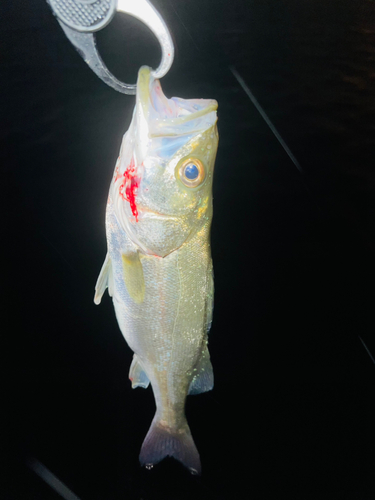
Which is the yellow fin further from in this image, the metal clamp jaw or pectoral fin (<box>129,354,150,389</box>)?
the metal clamp jaw

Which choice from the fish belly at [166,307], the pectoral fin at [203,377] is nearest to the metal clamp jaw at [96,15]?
the fish belly at [166,307]

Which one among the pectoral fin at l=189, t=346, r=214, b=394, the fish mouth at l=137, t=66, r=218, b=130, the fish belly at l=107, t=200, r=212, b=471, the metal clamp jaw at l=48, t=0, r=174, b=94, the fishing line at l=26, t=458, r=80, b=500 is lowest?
the fishing line at l=26, t=458, r=80, b=500

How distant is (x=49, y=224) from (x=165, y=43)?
86 centimetres

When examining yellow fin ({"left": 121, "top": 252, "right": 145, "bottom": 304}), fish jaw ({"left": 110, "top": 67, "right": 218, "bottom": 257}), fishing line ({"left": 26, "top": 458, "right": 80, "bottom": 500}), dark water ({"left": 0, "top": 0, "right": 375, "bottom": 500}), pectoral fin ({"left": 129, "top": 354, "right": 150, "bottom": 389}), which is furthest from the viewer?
fishing line ({"left": 26, "top": 458, "right": 80, "bottom": 500})

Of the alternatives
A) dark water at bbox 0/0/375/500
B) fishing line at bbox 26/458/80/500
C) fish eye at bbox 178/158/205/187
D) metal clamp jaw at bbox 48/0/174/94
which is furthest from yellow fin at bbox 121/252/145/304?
fishing line at bbox 26/458/80/500

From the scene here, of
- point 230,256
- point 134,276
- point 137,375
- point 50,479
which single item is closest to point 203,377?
point 137,375

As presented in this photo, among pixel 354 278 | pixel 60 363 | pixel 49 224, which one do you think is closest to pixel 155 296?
pixel 49 224

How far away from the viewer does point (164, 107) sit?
0.65 meters

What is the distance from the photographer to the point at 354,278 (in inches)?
62.3

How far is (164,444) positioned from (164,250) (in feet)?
2.73

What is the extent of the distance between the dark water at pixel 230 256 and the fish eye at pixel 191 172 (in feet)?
1.56

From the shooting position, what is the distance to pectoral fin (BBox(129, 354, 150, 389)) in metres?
1.00

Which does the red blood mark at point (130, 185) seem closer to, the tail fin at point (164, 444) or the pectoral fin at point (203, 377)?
the pectoral fin at point (203, 377)

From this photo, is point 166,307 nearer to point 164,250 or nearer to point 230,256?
point 164,250
